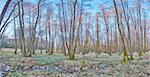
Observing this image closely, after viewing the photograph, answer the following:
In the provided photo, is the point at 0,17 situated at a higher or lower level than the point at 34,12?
lower

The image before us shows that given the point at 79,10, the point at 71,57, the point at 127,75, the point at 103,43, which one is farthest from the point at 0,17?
the point at 103,43

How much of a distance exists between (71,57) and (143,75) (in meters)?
15.4

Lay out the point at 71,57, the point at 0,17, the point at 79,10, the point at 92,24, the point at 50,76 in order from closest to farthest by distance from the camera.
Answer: the point at 0,17 → the point at 50,76 → the point at 71,57 → the point at 79,10 → the point at 92,24

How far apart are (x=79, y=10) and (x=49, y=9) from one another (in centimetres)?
1189

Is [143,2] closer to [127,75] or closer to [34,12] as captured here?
[34,12]

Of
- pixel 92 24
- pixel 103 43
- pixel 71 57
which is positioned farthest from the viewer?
pixel 103 43

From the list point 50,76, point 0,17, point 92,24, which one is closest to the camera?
point 0,17

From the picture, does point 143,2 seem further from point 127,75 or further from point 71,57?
A: point 127,75

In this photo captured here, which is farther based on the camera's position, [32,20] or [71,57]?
[32,20]

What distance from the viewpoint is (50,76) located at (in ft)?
43.9

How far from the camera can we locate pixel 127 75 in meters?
13.5

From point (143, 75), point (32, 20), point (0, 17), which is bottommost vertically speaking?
point (143, 75)

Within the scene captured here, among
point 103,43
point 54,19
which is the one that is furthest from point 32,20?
point 103,43

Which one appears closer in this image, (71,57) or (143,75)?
(143,75)
